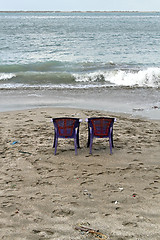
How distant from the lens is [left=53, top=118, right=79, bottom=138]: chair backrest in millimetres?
6059

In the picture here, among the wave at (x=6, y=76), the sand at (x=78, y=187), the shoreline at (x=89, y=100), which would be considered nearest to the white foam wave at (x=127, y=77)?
the shoreline at (x=89, y=100)

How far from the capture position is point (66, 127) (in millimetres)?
6125

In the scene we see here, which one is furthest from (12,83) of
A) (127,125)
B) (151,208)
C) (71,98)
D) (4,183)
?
(151,208)

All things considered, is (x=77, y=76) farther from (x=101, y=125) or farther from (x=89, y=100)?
(x=101, y=125)

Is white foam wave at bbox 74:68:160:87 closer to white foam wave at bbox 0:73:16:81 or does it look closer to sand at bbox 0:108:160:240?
white foam wave at bbox 0:73:16:81

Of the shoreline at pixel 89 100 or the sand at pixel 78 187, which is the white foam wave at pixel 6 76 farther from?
the sand at pixel 78 187

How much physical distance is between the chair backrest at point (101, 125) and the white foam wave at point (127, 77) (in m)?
9.28

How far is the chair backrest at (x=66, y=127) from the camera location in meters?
6.06

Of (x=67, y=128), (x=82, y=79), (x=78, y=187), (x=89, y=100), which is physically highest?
(x=82, y=79)

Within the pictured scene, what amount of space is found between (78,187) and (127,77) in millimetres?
12252

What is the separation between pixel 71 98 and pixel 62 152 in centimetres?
599

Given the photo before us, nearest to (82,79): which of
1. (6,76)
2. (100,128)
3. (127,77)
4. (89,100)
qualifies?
(127,77)

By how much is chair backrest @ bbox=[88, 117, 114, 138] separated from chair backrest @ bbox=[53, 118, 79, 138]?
307mm

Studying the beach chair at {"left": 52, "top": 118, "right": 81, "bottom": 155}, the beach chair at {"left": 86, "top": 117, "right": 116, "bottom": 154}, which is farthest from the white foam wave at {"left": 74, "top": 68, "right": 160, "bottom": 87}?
the beach chair at {"left": 52, "top": 118, "right": 81, "bottom": 155}
